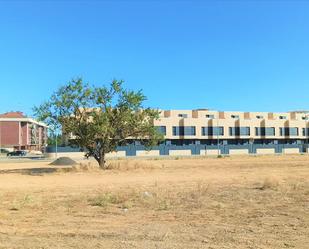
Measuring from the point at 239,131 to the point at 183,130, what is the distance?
16.6m

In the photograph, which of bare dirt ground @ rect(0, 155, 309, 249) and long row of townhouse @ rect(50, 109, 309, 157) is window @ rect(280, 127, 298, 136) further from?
bare dirt ground @ rect(0, 155, 309, 249)

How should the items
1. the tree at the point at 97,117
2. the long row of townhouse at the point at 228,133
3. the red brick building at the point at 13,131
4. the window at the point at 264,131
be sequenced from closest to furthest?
the tree at the point at 97,117 < the long row of townhouse at the point at 228,133 < the window at the point at 264,131 < the red brick building at the point at 13,131

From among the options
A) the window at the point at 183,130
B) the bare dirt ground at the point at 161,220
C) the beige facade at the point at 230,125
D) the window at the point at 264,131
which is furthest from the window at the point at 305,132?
the bare dirt ground at the point at 161,220

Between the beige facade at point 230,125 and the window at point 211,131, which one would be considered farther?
the window at point 211,131

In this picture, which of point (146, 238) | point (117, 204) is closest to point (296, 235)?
point (146, 238)

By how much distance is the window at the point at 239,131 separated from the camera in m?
132

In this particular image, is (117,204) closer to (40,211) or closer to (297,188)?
(40,211)

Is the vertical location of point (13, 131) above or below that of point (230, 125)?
below

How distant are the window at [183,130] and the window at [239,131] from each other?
1171 cm

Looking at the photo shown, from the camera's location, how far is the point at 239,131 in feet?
435

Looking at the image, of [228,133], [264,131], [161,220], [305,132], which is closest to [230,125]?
[228,133]

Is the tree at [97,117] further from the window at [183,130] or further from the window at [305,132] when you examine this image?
the window at [305,132]

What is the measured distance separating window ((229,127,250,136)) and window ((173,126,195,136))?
1171 cm

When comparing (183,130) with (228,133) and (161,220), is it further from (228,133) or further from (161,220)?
(161,220)
